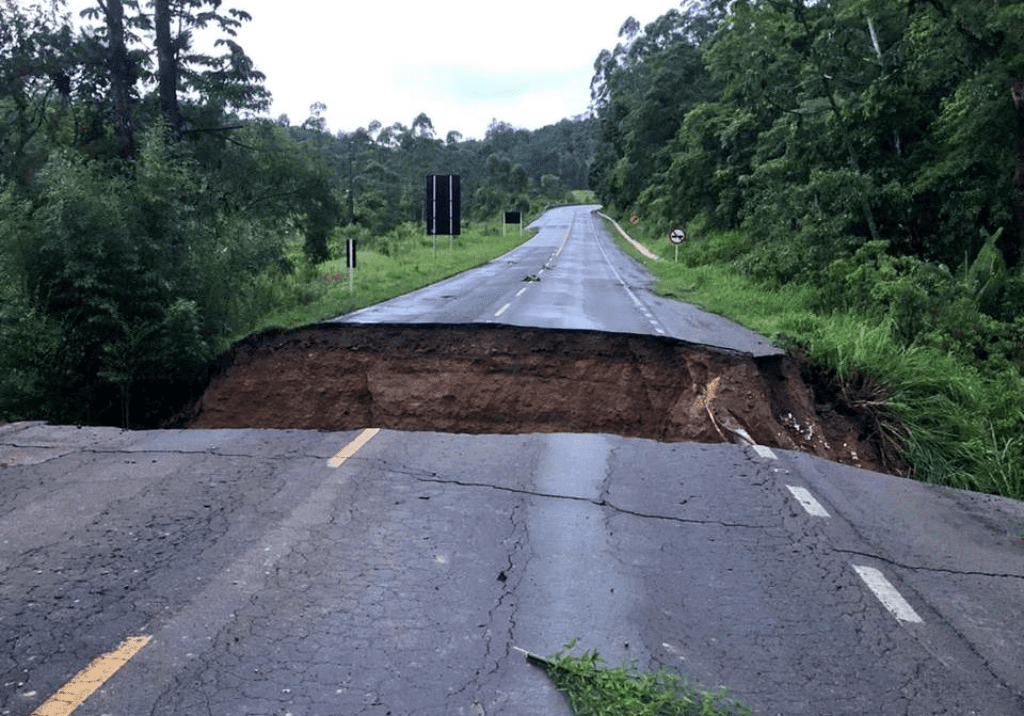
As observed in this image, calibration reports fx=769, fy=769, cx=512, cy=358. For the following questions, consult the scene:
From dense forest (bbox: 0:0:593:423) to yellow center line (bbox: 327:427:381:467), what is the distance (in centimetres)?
387

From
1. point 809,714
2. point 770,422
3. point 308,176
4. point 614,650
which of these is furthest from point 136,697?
point 308,176

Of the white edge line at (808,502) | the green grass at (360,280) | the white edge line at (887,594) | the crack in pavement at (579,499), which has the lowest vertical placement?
the green grass at (360,280)

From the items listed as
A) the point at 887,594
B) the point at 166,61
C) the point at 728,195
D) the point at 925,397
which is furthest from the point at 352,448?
the point at 728,195

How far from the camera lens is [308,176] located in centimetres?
2364

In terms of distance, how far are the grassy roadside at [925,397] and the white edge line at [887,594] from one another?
144 inches

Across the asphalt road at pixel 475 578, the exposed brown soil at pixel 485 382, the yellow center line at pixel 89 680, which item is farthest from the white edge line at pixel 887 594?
the exposed brown soil at pixel 485 382

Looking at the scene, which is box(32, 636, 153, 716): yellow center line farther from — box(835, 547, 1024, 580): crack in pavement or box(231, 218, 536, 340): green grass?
box(231, 218, 536, 340): green grass

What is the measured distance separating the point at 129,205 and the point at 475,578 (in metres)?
8.06

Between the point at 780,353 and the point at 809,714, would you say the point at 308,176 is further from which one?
the point at 809,714

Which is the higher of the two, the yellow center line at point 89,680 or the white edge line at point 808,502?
the yellow center line at point 89,680

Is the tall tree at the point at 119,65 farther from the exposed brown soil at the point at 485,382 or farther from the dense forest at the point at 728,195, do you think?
the exposed brown soil at the point at 485,382

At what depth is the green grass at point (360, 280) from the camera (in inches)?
597

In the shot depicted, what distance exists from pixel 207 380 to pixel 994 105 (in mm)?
13728

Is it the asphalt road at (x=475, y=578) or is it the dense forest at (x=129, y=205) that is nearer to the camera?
the asphalt road at (x=475, y=578)
